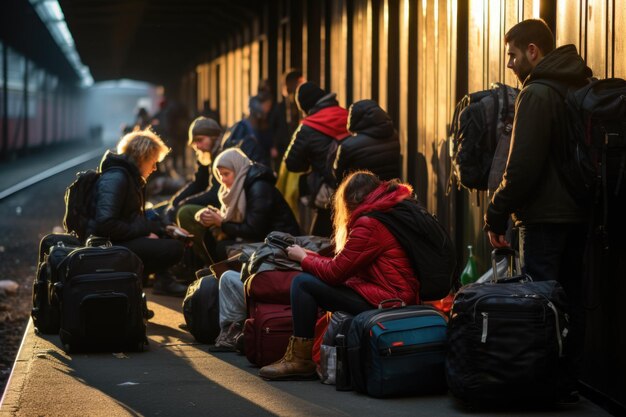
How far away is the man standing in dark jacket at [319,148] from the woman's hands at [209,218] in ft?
2.90

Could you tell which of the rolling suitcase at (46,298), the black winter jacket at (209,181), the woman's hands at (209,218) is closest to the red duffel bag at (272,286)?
the rolling suitcase at (46,298)

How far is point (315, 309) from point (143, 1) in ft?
65.6

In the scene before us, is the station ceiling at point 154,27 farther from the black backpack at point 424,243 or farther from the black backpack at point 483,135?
the black backpack at point 424,243

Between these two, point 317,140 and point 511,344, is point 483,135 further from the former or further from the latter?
point 317,140

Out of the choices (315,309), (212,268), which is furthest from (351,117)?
(315,309)

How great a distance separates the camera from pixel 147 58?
164 feet

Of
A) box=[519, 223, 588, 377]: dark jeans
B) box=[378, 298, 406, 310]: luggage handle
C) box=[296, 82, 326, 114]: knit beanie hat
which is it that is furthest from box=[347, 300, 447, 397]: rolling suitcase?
box=[296, 82, 326, 114]: knit beanie hat

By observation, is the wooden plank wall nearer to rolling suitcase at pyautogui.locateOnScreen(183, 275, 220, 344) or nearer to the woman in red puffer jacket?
the woman in red puffer jacket

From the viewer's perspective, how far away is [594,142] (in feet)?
20.0

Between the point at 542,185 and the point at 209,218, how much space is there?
4505mm

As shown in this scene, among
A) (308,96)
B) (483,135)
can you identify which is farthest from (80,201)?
(483,135)

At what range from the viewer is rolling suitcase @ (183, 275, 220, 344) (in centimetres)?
858

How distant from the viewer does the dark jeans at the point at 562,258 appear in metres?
6.34

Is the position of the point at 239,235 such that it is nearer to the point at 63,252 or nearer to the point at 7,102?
the point at 63,252
